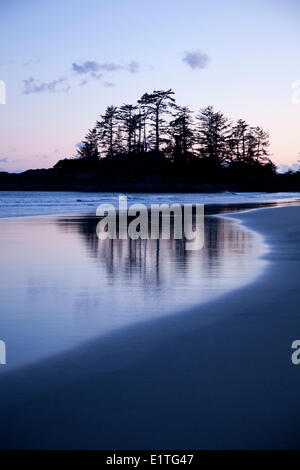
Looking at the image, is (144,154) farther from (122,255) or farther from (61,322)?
(61,322)

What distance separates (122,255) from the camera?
9289 millimetres

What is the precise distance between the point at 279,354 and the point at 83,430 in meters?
1.73

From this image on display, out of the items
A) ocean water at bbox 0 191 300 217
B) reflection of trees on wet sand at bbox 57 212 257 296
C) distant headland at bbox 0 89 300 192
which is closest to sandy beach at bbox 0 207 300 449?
reflection of trees on wet sand at bbox 57 212 257 296

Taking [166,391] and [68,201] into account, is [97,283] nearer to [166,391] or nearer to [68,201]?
[166,391]

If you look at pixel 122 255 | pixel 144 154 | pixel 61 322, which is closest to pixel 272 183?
pixel 144 154

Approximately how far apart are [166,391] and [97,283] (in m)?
3.54

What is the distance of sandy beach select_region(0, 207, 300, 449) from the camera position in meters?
2.71

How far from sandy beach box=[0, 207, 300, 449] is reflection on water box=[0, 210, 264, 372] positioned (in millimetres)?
417

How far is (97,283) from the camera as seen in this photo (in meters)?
6.62

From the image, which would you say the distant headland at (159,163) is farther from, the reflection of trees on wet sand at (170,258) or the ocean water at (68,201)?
the reflection of trees on wet sand at (170,258)

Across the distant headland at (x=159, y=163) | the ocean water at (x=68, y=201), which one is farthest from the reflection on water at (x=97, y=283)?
the distant headland at (x=159, y=163)

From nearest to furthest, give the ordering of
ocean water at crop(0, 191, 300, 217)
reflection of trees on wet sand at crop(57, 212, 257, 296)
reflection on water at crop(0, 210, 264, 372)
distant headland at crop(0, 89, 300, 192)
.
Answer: reflection on water at crop(0, 210, 264, 372), reflection of trees on wet sand at crop(57, 212, 257, 296), ocean water at crop(0, 191, 300, 217), distant headland at crop(0, 89, 300, 192)

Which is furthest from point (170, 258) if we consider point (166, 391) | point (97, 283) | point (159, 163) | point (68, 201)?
point (159, 163)

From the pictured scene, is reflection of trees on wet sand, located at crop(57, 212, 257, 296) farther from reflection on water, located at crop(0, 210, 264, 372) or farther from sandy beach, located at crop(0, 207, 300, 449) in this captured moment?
sandy beach, located at crop(0, 207, 300, 449)
